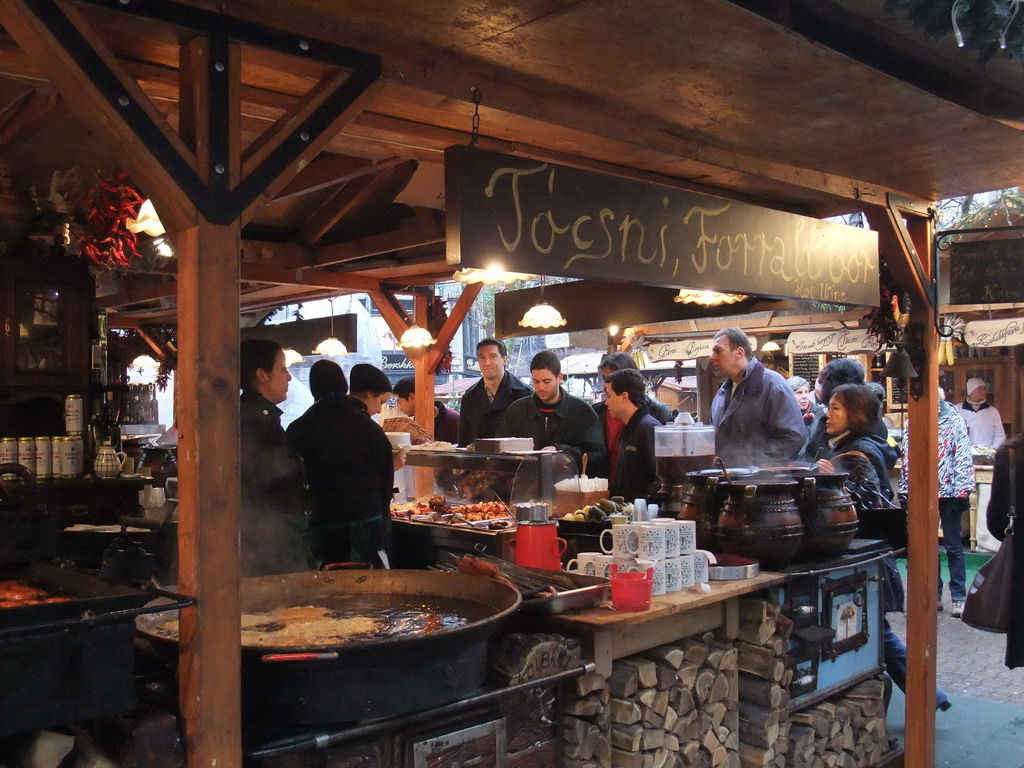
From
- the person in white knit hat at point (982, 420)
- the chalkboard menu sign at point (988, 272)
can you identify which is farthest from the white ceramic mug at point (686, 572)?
the person in white knit hat at point (982, 420)

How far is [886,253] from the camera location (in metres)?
5.28

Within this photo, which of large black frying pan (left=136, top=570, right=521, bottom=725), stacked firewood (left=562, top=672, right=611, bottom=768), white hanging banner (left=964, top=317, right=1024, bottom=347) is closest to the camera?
large black frying pan (left=136, top=570, right=521, bottom=725)

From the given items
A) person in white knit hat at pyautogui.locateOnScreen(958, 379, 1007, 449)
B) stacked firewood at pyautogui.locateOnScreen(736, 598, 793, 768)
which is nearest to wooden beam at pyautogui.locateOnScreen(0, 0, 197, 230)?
stacked firewood at pyautogui.locateOnScreen(736, 598, 793, 768)

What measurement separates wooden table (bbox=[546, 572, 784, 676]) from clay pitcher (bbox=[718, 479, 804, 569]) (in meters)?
0.13

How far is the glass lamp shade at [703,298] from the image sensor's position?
5755 millimetres

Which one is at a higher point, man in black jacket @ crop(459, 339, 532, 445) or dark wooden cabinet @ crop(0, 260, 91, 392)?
dark wooden cabinet @ crop(0, 260, 91, 392)

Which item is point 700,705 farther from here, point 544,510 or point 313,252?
point 313,252

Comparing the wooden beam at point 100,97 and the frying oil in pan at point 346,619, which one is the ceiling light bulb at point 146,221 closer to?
the frying oil in pan at point 346,619

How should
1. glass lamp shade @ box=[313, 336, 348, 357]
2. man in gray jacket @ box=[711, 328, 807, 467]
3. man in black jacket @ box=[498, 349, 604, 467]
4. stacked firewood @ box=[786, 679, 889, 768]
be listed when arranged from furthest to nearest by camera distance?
glass lamp shade @ box=[313, 336, 348, 357] < man in black jacket @ box=[498, 349, 604, 467] < man in gray jacket @ box=[711, 328, 807, 467] < stacked firewood @ box=[786, 679, 889, 768]

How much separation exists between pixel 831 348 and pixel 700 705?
1159 centimetres

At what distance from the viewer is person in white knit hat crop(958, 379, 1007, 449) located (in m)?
13.2

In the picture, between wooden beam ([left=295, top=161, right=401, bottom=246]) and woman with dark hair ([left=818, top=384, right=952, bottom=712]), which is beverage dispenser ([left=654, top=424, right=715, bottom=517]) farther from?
wooden beam ([left=295, top=161, right=401, bottom=246])

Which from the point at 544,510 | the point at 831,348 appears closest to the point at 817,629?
the point at 544,510

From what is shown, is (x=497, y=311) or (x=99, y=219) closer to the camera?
(x=99, y=219)
